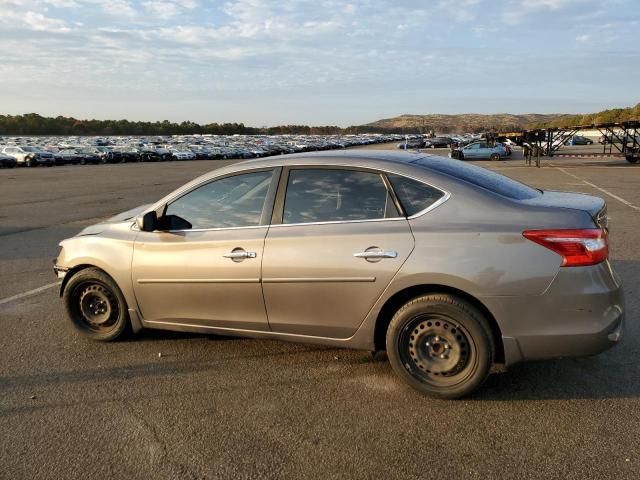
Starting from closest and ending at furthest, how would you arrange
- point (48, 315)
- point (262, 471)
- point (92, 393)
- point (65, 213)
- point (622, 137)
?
point (262, 471), point (92, 393), point (48, 315), point (65, 213), point (622, 137)

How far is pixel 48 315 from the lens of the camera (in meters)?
5.63

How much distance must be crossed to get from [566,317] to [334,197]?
1.73 metres

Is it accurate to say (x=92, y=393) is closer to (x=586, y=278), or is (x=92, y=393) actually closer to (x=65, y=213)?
(x=586, y=278)

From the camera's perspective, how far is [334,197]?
3.95 meters

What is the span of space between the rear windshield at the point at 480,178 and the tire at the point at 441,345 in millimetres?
881

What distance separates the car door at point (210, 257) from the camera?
4.05m

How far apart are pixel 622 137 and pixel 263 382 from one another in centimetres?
3426

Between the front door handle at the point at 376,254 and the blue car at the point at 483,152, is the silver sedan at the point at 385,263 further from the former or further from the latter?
the blue car at the point at 483,152

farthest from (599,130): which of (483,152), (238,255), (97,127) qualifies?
(97,127)

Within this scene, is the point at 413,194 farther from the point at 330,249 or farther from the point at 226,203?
the point at 226,203

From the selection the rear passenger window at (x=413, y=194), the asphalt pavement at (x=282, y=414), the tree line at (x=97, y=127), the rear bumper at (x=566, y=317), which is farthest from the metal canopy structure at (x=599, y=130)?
the tree line at (x=97, y=127)

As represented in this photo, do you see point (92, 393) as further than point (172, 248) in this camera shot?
No

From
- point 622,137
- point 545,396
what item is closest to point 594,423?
point 545,396

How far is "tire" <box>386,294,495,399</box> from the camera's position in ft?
11.6
